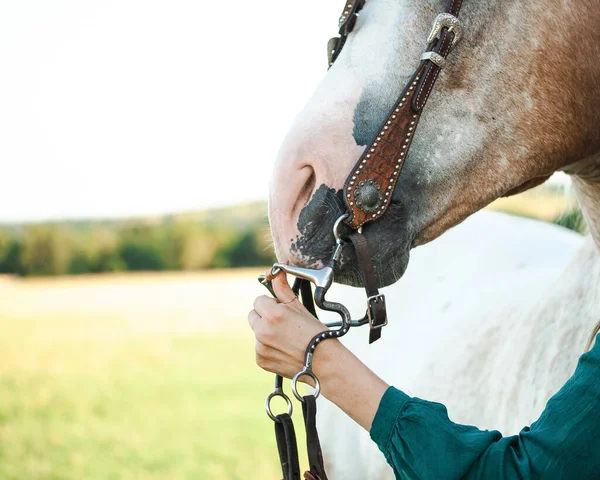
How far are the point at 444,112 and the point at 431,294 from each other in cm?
162

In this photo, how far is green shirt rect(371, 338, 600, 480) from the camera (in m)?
1.06

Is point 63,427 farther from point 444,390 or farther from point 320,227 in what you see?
point 320,227

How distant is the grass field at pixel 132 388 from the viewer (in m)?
6.43

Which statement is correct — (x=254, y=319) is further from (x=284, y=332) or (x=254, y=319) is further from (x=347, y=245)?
(x=347, y=245)

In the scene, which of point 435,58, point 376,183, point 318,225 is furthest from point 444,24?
point 318,225

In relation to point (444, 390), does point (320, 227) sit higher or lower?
higher

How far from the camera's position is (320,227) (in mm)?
1322

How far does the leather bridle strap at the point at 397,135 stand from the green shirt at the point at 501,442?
390 mm

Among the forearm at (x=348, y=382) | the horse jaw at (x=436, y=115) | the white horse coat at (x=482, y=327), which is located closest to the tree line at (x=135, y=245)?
the white horse coat at (x=482, y=327)

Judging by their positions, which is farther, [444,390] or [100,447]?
[100,447]

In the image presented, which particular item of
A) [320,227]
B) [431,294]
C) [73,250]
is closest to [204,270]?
[73,250]

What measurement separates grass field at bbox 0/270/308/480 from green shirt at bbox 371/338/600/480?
4932mm

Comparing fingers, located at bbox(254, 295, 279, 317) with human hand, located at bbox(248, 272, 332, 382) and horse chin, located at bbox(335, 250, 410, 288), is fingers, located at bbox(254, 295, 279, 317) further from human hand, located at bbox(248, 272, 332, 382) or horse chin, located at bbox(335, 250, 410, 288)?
horse chin, located at bbox(335, 250, 410, 288)

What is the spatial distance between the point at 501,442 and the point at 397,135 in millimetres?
628
